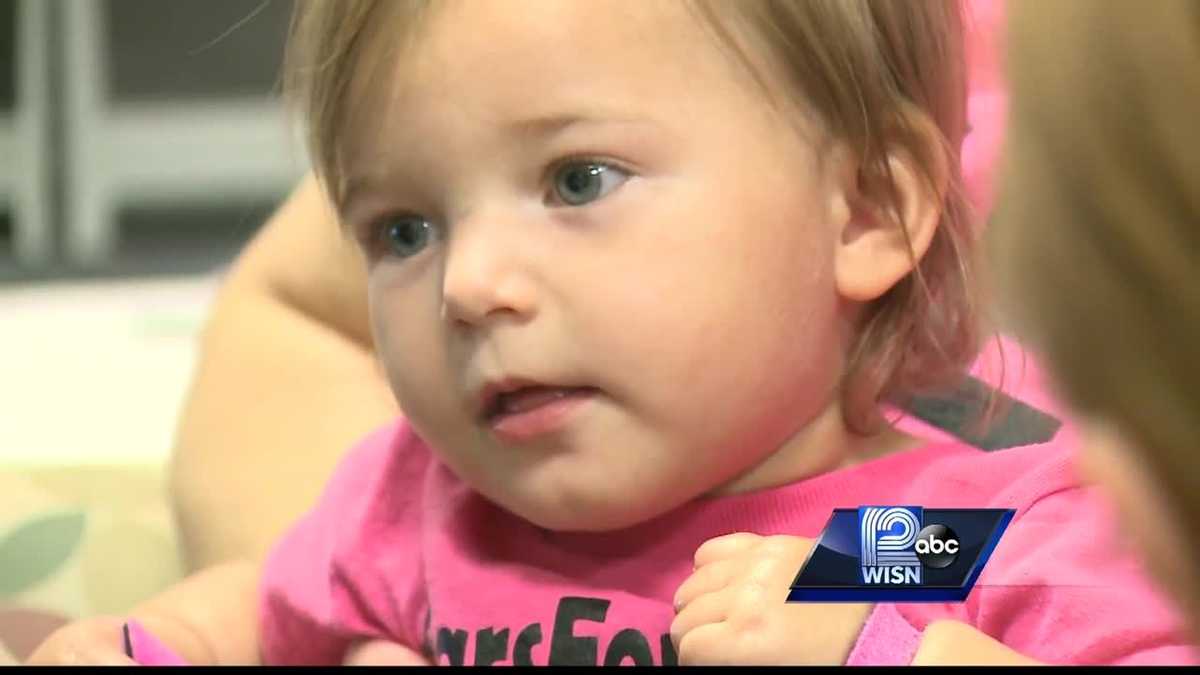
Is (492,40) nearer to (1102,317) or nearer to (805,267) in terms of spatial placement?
(805,267)

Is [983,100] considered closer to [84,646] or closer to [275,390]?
[84,646]

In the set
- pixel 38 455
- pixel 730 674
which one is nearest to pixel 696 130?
pixel 730 674

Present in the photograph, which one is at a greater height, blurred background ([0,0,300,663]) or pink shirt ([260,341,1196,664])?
blurred background ([0,0,300,663])

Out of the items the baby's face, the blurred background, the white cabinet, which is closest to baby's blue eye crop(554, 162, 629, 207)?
the baby's face

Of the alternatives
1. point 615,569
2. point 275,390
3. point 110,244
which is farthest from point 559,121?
point 110,244

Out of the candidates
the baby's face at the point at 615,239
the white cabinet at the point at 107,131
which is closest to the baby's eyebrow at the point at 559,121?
the baby's face at the point at 615,239

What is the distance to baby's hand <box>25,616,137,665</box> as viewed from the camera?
15.6 inches

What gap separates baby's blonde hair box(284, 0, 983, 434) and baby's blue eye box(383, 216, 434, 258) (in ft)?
0.14

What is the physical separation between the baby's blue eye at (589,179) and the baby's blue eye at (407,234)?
4cm

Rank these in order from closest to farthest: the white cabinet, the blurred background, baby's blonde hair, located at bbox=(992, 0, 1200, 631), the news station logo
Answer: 1. baby's blonde hair, located at bbox=(992, 0, 1200, 631)
2. the news station logo
3. the blurred background
4. the white cabinet

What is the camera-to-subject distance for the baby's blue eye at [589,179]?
39cm

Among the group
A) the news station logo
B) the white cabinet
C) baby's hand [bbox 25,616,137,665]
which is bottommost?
baby's hand [bbox 25,616,137,665]

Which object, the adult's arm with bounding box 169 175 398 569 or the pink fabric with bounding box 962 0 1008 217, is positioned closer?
the pink fabric with bounding box 962 0 1008 217

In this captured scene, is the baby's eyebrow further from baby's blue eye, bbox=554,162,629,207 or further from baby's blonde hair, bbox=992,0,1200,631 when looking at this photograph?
baby's blonde hair, bbox=992,0,1200,631
